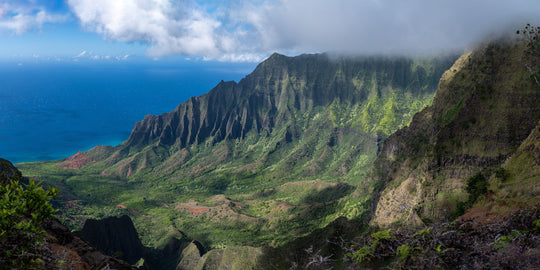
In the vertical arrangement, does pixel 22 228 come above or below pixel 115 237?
above

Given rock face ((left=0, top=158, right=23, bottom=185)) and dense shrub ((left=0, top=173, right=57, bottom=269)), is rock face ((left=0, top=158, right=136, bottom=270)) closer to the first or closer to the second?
dense shrub ((left=0, top=173, right=57, bottom=269))

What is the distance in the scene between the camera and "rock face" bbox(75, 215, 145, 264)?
281ft

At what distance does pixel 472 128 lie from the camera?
5581cm

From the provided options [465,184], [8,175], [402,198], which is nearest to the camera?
[8,175]

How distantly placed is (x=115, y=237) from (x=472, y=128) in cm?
10642

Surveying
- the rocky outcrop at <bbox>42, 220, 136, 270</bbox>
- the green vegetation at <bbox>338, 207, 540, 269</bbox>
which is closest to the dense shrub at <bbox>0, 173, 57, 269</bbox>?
the rocky outcrop at <bbox>42, 220, 136, 270</bbox>

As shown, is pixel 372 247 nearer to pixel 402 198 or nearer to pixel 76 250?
pixel 76 250

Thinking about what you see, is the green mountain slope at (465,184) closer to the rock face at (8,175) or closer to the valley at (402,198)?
the valley at (402,198)

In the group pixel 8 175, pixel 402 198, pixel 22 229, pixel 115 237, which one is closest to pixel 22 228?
pixel 22 229

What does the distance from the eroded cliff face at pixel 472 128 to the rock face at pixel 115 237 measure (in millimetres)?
80667

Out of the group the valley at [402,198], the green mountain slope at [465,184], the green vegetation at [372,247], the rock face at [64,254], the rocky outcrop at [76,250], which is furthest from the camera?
the valley at [402,198]

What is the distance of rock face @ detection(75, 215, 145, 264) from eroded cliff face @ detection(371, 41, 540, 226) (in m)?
80.7

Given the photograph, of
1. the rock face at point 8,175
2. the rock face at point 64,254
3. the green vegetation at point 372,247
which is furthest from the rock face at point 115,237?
the green vegetation at point 372,247

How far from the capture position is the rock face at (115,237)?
281 feet
